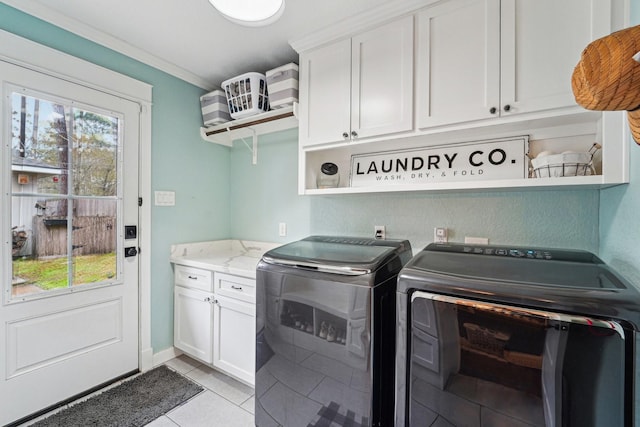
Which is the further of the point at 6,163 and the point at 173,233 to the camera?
the point at 173,233

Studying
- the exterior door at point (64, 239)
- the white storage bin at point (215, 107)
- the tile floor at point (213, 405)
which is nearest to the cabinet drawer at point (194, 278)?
the exterior door at point (64, 239)

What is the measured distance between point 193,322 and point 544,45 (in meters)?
2.75

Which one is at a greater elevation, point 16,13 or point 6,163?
point 16,13

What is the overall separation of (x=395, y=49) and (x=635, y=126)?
1.19m

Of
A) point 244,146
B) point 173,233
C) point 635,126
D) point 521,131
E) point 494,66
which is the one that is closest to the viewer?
point 635,126

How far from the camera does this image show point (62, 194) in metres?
1.78

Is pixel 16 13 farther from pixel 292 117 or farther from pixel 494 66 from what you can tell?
pixel 494 66

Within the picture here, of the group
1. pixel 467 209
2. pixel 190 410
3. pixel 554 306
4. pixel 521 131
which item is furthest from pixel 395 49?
pixel 190 410

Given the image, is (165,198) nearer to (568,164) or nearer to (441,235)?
(441,235)

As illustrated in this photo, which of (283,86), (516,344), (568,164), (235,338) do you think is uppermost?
(283,86)

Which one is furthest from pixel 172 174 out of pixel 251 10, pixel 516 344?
pixel 516 344

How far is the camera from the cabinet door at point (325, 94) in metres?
1.72

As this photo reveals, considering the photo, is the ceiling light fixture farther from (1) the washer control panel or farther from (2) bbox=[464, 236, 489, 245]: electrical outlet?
(2) bbox=[464, 236, 489, 245]: electrical outlet

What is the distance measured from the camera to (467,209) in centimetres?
164
